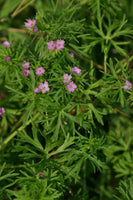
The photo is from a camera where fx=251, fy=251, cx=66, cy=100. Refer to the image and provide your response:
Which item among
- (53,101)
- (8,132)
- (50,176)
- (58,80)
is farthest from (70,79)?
(8,132)

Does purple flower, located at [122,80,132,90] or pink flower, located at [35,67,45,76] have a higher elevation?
pink flower, located at [35,67,45,76]

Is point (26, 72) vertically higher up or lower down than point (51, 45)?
lower down

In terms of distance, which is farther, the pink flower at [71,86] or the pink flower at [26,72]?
the pink flower at [26,72]

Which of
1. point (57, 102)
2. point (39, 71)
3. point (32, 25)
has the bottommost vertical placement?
point (57, 102)

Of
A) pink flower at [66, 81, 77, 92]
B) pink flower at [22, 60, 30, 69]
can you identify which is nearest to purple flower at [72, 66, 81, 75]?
pink flower at [66, 81, 77, 92]

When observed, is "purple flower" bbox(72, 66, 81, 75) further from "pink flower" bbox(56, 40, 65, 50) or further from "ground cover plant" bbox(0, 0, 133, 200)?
"pink flower" bbox(56, 40, 65, 50)

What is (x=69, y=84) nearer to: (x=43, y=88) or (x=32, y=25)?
(x=43, y=88)

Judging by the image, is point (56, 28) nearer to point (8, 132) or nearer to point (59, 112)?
point (59, 112)

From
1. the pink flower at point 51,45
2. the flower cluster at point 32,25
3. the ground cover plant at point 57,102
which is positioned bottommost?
the ground cover plant at point 57,102

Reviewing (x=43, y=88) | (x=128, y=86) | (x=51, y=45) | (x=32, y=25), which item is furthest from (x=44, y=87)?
(x=128, y=86)

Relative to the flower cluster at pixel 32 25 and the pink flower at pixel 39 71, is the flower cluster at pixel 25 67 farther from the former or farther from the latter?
the flower cluster at pixel 32 25

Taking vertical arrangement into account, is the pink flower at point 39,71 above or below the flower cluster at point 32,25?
below

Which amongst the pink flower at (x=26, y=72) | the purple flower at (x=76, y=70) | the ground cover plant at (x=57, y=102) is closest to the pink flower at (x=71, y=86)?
the ground cover plant at (x=57, y=102)

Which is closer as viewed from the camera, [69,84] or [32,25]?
→ [69,84]
